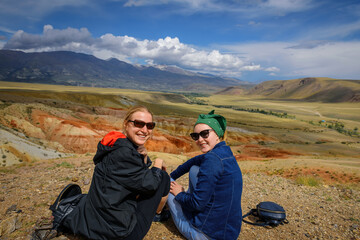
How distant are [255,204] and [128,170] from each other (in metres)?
4.84

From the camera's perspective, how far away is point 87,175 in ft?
25.2

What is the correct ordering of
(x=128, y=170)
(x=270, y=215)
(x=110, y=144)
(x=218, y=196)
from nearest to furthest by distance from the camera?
(x=128, y=170)
(x=110, y=144)
(x=218, y=196)
(x=270, y=215)

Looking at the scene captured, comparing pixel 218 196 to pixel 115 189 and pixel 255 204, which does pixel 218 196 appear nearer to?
pixel 115 189

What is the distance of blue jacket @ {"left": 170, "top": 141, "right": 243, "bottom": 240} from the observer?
3059mm

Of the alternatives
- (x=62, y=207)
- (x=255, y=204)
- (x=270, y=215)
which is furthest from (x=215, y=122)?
(x=255, y=204)

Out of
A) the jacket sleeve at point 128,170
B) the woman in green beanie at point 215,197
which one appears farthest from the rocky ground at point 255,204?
the jacket sleeve at point 128,170

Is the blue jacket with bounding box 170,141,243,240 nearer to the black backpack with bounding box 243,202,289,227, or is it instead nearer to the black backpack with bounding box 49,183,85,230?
the black backpack with bounding box 49,183,85,230

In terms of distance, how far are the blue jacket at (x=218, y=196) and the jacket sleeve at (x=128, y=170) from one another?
0.83 meters

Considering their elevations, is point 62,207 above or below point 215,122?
below

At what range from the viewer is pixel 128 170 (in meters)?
2.63

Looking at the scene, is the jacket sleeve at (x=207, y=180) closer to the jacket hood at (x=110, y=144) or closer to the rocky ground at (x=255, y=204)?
the jacket hood at (x=110, y=144)

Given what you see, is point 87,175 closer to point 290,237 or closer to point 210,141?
point 210,141

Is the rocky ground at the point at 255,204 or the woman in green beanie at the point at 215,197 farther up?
the woman in green beanie at the point at 215,197

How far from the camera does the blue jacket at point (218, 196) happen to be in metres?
3.06
